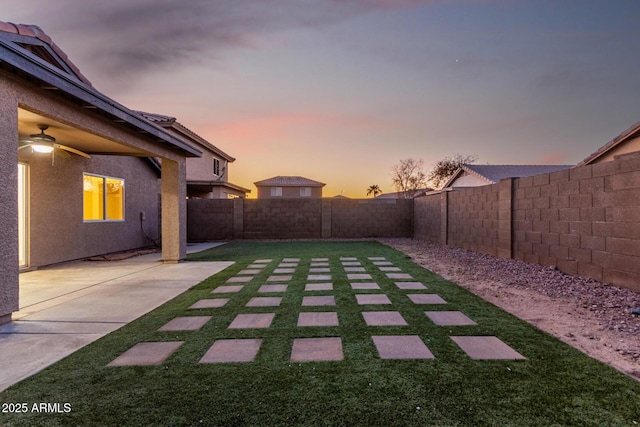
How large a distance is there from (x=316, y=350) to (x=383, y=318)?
1.03m

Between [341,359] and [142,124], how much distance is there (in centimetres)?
537

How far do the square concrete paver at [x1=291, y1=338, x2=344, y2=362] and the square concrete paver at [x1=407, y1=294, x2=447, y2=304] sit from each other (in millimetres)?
1629

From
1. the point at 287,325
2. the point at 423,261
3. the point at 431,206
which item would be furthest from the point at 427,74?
the point at 287,325

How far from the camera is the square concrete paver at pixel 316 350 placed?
93.0 inches

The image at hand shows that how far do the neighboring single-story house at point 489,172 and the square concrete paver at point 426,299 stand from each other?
54.8 feet

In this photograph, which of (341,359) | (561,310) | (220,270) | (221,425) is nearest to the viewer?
(221,425)

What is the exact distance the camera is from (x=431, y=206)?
1141 centimetres

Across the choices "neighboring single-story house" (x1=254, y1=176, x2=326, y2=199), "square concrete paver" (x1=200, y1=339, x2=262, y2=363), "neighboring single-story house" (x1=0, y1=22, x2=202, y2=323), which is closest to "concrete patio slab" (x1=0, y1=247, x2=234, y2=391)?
"neighboring single-story house" (x1=0, y1=22, x2=202, y2=323)

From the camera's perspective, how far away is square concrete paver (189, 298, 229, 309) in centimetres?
386

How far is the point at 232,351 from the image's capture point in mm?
2520

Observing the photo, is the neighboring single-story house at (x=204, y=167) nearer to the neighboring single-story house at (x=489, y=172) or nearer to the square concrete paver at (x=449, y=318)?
the square concrete paver at (x=449, y=318)

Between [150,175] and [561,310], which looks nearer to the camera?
[561,310]

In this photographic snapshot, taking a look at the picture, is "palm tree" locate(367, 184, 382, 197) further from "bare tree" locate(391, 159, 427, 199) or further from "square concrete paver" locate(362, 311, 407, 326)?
"square concrete paver" locate(362, 311, 407, 326)

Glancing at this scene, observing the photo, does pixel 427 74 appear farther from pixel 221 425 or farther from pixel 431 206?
pixel 221 425
